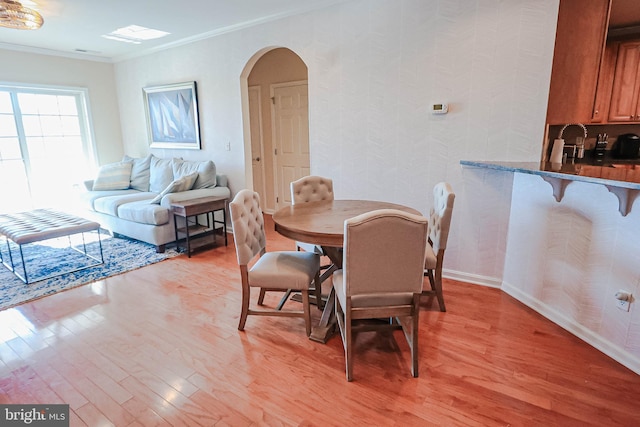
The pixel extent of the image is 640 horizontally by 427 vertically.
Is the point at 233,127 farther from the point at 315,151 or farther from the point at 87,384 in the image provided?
the point at 87,384

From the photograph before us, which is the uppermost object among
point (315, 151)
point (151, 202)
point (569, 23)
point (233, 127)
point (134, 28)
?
point (134, 28)

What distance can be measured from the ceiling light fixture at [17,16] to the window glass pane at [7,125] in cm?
241

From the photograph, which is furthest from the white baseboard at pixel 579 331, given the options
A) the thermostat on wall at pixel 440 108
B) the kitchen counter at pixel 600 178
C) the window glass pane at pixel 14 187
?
the window glass pane at pixel 14 187

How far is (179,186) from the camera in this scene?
160 inches

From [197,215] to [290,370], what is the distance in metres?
2.55

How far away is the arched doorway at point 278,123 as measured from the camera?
5.05 meters

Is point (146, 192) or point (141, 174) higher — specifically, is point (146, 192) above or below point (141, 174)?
below

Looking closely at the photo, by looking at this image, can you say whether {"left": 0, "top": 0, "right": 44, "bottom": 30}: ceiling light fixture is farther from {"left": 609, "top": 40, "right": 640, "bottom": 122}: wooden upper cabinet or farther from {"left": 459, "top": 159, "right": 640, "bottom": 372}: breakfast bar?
{"left": 609, "top": 40, "right": 640, "bottom": 122}: wooden upper cabinet

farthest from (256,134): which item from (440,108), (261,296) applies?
(261,296)

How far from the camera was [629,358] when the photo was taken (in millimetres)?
1951

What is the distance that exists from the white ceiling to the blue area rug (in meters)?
2.52

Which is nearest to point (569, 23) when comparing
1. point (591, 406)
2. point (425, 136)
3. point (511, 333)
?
point (425, 136)

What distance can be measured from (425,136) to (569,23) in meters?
1.31

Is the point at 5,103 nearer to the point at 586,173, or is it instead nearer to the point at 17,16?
the point at 17,16
